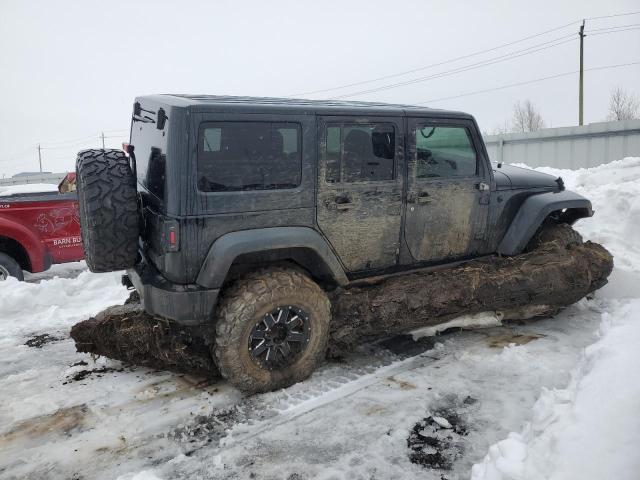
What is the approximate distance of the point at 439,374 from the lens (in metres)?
4.04

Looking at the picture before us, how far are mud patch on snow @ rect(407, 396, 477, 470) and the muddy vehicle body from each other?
102 cm

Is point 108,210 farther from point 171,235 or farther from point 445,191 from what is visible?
point 445,191

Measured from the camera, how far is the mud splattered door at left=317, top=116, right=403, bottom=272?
12.9 ft

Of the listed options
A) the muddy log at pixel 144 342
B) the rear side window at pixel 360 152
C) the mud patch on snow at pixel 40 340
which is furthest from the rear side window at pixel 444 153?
the mud patch on snow at pixel 40 340

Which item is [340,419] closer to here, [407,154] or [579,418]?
[579,418]

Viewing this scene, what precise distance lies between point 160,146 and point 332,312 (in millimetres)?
1854

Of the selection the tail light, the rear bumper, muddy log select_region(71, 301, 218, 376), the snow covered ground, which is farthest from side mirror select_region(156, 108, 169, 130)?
the snow covered ground

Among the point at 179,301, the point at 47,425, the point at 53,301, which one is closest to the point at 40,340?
the point at 53,301

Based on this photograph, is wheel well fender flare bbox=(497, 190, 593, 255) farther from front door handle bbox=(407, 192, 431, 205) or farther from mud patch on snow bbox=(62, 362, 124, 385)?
mud patch on snow bbox=(62, 362, 124, 385)

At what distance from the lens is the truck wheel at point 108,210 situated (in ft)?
11.4

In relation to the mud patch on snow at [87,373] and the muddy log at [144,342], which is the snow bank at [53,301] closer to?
the mud patch on snow at [87,373]

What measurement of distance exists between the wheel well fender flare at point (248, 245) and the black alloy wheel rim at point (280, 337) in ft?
1.52

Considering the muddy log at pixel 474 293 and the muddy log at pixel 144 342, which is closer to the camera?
the muddy log at pixel 144 342

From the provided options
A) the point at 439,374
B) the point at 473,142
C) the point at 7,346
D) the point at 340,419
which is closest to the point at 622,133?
the point at 473,142
